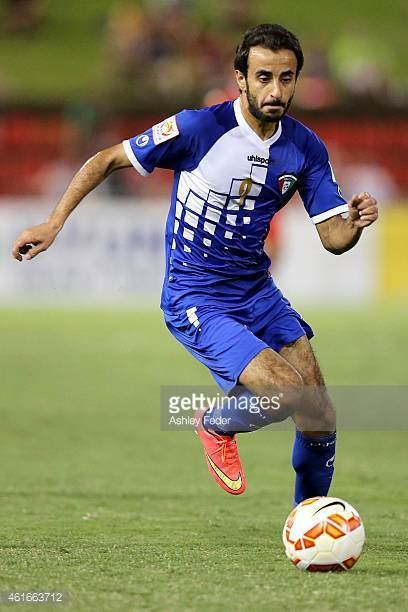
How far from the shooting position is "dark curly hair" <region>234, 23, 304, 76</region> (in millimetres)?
6109

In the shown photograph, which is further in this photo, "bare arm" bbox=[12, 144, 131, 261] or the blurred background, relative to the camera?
the blurred background

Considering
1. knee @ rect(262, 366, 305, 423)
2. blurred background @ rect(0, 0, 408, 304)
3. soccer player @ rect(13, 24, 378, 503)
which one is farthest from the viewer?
blurred background @ rect(0, 0, 408, 304)

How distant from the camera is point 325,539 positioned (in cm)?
548

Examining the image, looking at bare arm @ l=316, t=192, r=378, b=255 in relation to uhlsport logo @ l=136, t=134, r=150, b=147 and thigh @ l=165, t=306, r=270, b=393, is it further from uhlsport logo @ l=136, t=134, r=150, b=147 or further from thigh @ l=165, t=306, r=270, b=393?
uhlsport logo @ l=136, t=134, r=150, b=147

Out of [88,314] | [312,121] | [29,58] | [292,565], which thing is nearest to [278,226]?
[88,314]

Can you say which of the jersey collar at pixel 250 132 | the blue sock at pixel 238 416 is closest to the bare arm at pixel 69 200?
the jersey collar at pixel 250 132

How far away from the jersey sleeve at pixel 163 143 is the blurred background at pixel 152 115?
11.4 metres

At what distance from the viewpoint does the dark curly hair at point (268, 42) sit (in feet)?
20.0

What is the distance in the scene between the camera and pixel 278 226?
58.3 ft

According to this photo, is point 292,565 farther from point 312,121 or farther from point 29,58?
point 29,58

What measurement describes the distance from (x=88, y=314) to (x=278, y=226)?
288cm

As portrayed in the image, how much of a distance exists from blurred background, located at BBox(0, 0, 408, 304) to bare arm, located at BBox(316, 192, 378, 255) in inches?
441

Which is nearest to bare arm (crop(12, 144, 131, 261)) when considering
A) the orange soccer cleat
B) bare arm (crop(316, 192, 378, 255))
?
bare arm (crop(316, 192, 378, 255))

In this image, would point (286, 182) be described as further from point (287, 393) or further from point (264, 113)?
point (287, 393)
